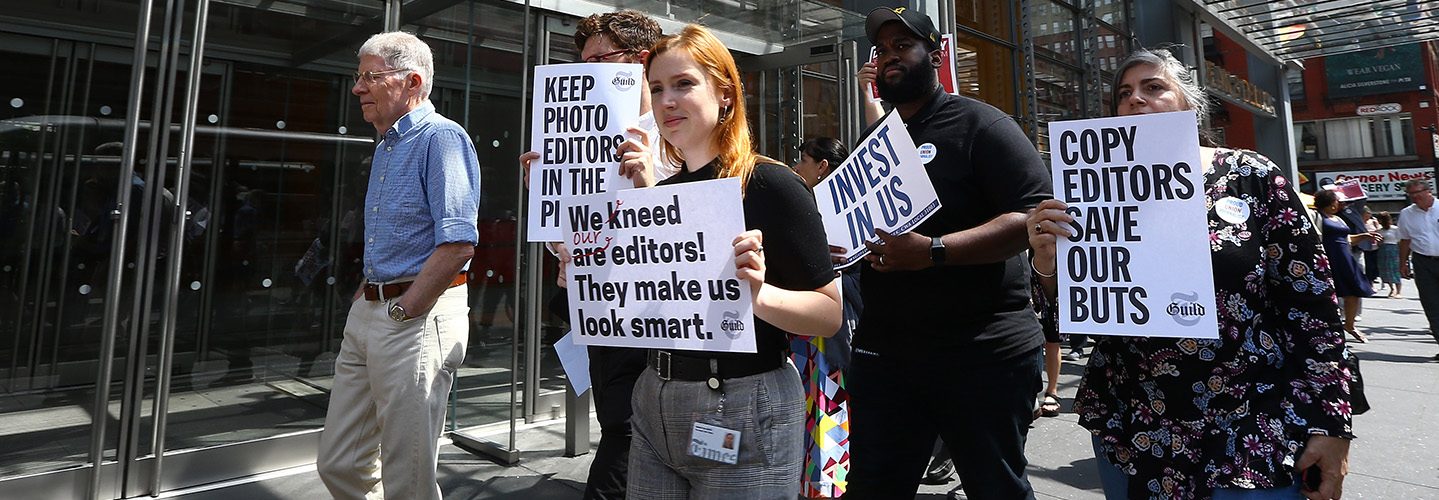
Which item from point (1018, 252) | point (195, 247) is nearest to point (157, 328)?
point (195, 247)

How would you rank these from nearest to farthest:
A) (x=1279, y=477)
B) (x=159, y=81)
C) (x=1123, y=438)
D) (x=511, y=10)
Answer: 1. (x=1279, y=477)
2. (x=1123, y=438)
3. (x=159, y=81)
4. (x=511, y=10)

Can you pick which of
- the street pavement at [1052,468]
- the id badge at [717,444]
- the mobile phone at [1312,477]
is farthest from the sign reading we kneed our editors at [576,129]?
the street pavement at [1052,468]

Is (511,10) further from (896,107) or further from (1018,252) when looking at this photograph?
(1018,252)

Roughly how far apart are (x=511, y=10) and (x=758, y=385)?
16.1 ft

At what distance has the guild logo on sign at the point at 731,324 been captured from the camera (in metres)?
1.60

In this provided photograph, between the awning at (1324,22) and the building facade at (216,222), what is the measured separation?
338 inches

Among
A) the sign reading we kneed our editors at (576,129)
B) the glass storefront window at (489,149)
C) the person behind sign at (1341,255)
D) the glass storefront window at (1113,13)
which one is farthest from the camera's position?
the glass storefront window at (1113,13)

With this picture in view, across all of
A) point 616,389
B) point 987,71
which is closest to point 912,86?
point 616,389

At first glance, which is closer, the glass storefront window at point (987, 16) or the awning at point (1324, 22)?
the glass storefront window at point (987, 16)

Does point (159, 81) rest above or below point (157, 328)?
above

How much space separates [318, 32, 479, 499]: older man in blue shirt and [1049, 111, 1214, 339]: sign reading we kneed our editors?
6.37 ft

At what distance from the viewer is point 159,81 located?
4129mm

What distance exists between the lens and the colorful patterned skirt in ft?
10.6

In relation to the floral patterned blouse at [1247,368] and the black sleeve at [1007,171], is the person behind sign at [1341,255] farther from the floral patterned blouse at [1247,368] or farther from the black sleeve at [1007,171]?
the black sleeve at [1007,171]
